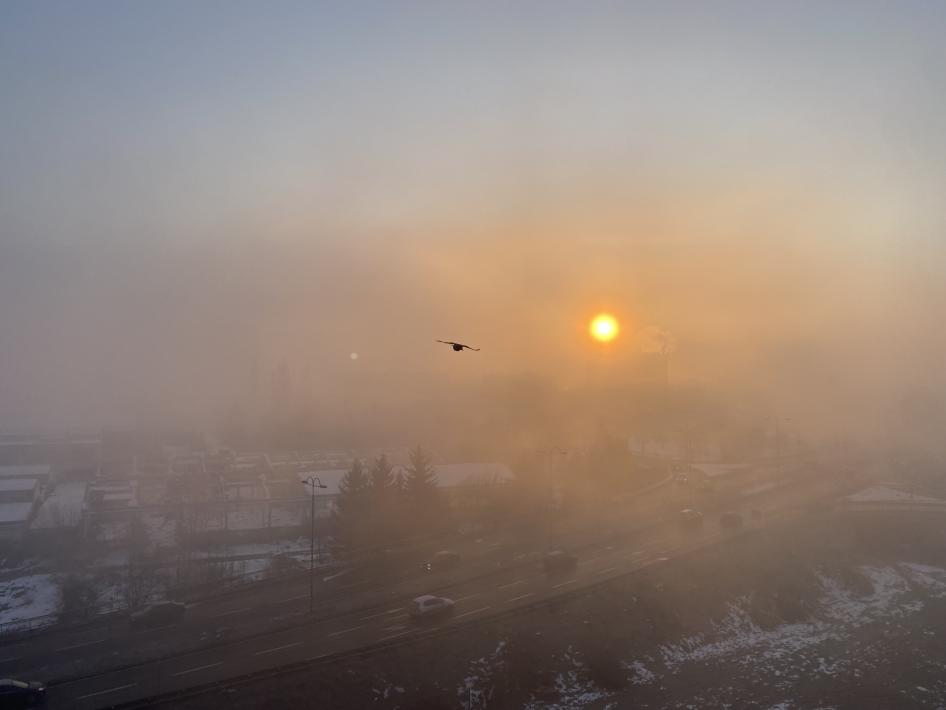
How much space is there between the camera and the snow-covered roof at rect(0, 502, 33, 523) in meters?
46.6

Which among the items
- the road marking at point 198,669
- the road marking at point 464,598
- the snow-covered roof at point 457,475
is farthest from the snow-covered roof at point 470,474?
the road marking at point 198,669

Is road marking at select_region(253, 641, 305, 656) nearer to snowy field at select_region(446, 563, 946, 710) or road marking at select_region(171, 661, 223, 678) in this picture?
road marking at select_region(171, 661, 223, 678)

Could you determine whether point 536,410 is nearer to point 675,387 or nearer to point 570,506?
point 675,387

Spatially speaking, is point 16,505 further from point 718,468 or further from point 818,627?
point 718,468

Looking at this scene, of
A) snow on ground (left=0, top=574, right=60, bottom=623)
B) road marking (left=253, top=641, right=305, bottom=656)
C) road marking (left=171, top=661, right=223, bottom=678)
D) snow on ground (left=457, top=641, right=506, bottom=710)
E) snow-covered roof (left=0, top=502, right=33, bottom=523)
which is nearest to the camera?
road marking (left=171, top=661, right=223, bottom=678)

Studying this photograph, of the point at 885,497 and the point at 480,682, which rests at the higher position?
the point at 885,497

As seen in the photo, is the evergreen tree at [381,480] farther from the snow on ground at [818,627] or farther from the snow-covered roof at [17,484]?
the snow-covered roof at [17,484]

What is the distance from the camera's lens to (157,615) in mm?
27594

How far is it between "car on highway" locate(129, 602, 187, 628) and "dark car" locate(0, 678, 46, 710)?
651 cm

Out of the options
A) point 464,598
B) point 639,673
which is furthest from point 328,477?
point 639,673

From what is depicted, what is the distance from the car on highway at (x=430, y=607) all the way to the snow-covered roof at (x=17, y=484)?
45.4 metres

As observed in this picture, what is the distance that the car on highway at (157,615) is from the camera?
27328mm

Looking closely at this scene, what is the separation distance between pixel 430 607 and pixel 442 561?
778cm

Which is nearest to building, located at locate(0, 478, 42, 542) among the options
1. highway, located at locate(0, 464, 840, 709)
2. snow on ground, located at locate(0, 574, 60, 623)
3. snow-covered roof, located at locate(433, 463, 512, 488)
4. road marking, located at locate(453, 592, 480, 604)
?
snow on ground, located at locate(0, 574, 60, 623)
